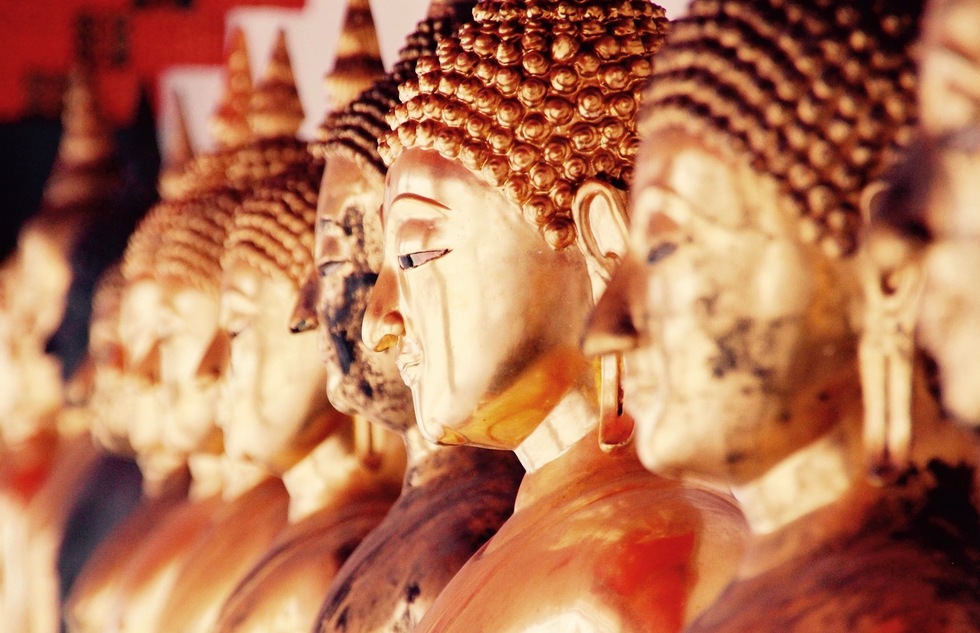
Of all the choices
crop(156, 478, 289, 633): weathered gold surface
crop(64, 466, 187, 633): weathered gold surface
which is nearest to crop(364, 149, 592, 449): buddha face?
crop(156, 478, 289, 633): weathered gold surface

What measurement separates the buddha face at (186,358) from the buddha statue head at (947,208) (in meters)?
1.63

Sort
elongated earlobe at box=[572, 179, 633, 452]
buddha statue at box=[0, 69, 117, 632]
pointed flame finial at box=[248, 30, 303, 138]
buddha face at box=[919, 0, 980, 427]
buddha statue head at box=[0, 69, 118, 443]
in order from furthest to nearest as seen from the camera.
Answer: buddha statue head at box=[0, 69, 118, 443], buddha statue at box=[0, 69, 117, 632], pointed flame finial at box=[248, 30, 303, 138], elongated earlobe at box=[572, 179, 633, 452], buddha face at box=[919, 0, 980, 427]

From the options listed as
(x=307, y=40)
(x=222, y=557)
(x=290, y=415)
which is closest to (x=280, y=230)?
(x=290, y=415)

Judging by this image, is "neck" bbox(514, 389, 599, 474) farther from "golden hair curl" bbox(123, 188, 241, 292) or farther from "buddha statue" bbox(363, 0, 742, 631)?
"golden hair curl" bbox(123, 188, 241, 292)

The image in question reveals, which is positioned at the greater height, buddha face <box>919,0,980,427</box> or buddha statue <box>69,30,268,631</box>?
buddha face <box>919,0,980,427</box>

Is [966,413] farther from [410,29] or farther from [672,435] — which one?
[410,29]

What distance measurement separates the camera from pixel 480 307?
60.9 inches

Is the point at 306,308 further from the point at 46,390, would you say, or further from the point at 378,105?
the point at 46,390

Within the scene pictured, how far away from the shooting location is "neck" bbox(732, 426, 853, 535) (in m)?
1.14

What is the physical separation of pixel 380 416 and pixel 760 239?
830mm

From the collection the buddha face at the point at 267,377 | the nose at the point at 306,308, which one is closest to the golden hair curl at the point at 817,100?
the nose at the point at 306,308

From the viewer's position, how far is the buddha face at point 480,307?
1.55 m

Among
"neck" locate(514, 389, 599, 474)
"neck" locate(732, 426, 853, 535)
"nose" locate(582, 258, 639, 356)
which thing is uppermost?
"nose" locate(582, 258, 639, 356)

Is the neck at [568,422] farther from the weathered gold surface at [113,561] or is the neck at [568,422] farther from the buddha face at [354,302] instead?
the weathered gold surface at [113,561]
